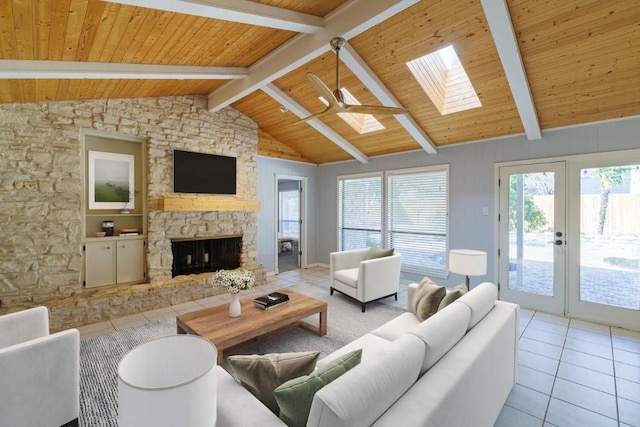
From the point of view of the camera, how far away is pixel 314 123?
512cm

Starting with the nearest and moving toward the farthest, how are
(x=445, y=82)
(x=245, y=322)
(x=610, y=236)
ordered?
(x=245, y=322)
(x=610, y=236)
(x=445, y=82)

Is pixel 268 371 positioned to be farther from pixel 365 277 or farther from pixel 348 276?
pixel 348 276

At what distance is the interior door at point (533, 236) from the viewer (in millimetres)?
3949

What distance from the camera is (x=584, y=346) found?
120 inches

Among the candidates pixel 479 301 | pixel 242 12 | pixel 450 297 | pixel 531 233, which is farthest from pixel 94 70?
pixel 531 233

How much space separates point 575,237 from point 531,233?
1.60 ft

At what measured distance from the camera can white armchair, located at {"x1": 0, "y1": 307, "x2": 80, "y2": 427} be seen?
5.22 feet

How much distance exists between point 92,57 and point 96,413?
10.2 ft

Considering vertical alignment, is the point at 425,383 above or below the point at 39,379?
above

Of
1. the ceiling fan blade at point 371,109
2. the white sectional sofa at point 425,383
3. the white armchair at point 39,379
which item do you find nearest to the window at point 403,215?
the ceiling fan blade at point 371,109

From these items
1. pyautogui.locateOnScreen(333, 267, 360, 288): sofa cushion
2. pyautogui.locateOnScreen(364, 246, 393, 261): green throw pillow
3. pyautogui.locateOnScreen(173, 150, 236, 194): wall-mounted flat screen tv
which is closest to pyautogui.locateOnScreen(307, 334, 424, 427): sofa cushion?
pyautogui.locateOnScreen(333, 267, 360, 288): sofa cushion

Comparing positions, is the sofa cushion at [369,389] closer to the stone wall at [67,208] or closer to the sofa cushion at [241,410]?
the sofa cushion at [241,410]

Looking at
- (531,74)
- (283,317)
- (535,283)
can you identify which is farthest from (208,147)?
(535,283)

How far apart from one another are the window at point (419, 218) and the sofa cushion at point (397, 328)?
2891 mm
